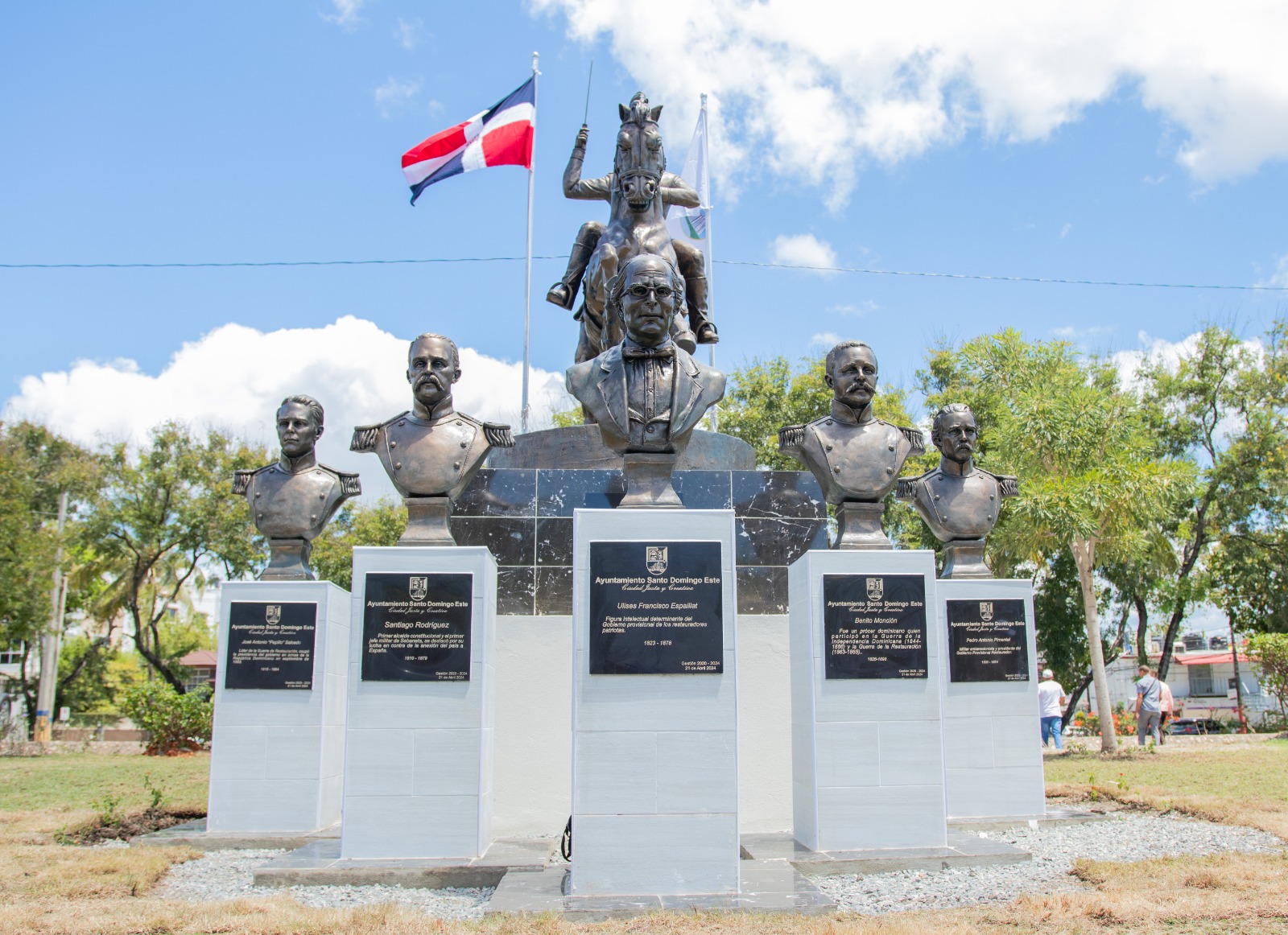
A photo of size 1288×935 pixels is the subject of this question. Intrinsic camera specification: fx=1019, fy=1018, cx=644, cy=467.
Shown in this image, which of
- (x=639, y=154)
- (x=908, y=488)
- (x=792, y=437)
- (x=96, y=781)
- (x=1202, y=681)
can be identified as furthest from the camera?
(x=1202, y=681)

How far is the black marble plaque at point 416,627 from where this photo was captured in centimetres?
555

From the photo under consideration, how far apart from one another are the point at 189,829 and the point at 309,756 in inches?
41.1

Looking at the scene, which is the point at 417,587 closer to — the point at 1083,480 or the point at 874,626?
the point at 874,626

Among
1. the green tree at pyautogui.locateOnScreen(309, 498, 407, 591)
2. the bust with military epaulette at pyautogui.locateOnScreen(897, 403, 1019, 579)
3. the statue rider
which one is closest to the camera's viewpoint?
the bust with military epaulette at pyautogui.locateOnScreen(897, 403, 1019, 579)

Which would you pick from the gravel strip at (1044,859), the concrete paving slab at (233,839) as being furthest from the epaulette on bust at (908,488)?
the concrete paving slab at (233,839)

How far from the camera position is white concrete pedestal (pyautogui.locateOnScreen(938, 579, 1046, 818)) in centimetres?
713

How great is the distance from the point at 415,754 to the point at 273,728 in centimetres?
209

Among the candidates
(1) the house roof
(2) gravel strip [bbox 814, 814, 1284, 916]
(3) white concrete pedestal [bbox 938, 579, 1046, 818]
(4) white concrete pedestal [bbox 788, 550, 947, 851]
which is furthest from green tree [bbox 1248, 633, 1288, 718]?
(1) the house roof

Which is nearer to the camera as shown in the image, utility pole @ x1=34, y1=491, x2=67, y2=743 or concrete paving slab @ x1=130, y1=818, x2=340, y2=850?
concrete paving slab @ x1=130, y1=818, x2=340, y2=850

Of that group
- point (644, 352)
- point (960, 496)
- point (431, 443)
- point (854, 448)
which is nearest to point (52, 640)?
point (431, 443)

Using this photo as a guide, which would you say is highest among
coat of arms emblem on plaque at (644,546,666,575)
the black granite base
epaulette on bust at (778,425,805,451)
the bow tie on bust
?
the bow tie on bust

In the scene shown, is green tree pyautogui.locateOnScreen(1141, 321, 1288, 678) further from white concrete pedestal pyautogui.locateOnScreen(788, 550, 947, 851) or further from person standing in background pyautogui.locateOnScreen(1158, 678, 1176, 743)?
white concrete pedestal pyautogui.locateOnScreen(788, 550, 947, 851)

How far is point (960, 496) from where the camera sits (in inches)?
295

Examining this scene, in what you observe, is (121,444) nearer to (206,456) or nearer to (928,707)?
(206,456)
